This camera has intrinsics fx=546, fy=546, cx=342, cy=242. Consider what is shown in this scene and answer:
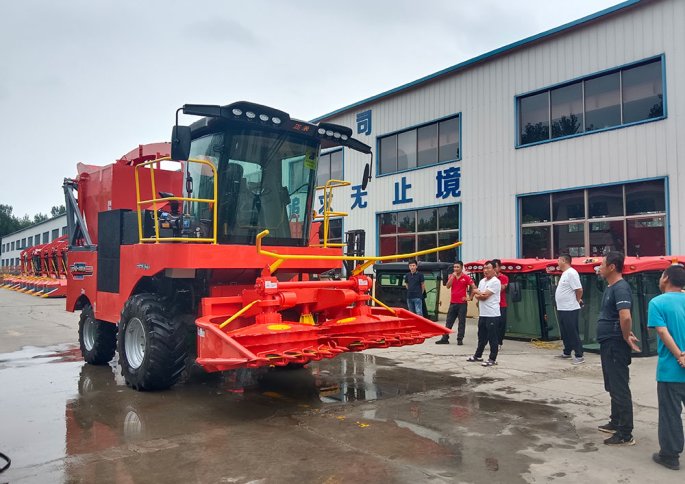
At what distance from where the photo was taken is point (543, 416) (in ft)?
19.0

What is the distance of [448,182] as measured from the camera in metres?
17.1

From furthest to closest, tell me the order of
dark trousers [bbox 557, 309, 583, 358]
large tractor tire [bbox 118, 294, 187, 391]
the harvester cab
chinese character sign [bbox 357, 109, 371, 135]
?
chinese character sign [bbox 357, 109, 371, 135] < dark trousers [bbox 557, 309, 583, 358] < the harvester cab < large tractor tire [bbox 118, 294, 187, 391]

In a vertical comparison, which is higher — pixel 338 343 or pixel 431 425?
pixel 338 343

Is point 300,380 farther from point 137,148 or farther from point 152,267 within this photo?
point 137,148

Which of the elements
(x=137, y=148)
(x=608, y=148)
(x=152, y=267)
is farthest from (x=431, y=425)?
(x=608, y=148)

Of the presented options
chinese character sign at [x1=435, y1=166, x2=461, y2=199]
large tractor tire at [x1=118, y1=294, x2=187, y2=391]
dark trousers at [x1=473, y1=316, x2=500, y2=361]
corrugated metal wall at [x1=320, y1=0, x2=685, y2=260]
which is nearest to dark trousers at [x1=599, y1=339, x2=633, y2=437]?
dark trousers at [x1=473, y1=316, x2=500, y2=361]

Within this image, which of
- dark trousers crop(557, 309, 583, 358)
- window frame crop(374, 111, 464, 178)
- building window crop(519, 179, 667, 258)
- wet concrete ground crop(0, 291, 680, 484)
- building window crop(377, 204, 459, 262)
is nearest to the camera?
wet concrete ground crop(0, 291, 680, 484)

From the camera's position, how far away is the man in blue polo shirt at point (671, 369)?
4.32 m

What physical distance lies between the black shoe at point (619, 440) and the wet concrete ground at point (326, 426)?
4.8 inches

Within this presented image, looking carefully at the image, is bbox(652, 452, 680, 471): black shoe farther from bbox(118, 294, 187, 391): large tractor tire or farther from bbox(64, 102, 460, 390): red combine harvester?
bbox(118, 294, 187, 391): large tractor tire

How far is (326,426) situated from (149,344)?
2.45 m

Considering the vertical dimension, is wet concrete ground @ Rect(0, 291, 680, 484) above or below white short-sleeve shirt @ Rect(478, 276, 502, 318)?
below

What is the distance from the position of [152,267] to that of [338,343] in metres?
2.51

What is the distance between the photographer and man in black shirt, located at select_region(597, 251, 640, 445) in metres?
4.86
